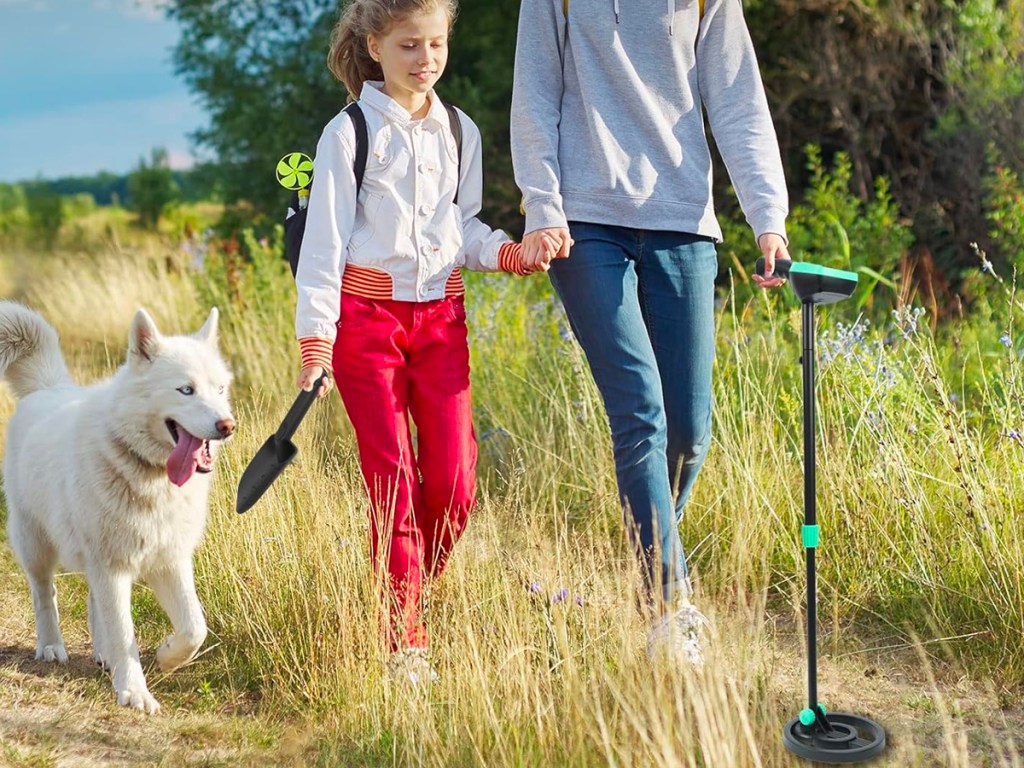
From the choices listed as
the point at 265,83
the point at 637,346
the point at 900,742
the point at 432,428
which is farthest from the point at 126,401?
the point at 265,83

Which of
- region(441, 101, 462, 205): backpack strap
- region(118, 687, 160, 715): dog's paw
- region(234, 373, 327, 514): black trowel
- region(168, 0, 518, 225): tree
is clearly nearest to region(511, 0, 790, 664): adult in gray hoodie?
region(441, 101, 462, 205): backpack strap

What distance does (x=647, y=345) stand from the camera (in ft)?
10.7

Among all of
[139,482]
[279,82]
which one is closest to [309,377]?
[139,482]

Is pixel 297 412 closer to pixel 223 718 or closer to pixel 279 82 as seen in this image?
pixel 223 718

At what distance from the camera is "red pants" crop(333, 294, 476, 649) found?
3.29 meters

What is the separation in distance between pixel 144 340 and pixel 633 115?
1540mm

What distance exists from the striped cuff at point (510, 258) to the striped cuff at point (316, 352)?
54cm

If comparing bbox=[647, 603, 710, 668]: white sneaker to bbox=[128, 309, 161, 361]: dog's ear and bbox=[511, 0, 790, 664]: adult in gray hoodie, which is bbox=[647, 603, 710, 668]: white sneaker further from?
bbox=[128, 309, 161, 361]: dog's ear

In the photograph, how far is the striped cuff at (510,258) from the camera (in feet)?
10.6

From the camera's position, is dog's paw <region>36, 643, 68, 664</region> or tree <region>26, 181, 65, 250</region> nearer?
dog's paw <region>36, 643, 68, 664</region>

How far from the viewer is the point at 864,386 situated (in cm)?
459

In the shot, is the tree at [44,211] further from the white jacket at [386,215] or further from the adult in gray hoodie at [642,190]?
the adult in gray hoodie at [642,190]

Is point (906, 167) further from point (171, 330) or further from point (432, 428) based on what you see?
point (432, 428)

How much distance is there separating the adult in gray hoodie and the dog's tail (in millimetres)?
1812
